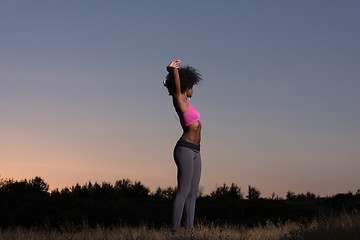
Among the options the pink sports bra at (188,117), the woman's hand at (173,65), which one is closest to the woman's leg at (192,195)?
the pink sports bra at (188,117)

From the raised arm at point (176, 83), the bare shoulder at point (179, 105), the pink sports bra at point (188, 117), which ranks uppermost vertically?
the raised arm at point (176, 83)

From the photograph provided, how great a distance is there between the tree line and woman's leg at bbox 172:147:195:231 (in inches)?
272

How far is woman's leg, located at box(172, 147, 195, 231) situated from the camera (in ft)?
25.0

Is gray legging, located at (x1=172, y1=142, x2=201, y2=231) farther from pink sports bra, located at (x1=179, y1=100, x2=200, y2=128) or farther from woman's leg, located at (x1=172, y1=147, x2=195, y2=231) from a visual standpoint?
pink sports bra, located at (x1=179, y1=100, x2=200, y2=128)

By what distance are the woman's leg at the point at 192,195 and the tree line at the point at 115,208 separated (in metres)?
6.63

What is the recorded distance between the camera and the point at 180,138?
25.6ft

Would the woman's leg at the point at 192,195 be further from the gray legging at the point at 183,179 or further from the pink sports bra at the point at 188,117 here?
the pink sports bra at the point at 188,117

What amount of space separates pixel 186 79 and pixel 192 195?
211cm

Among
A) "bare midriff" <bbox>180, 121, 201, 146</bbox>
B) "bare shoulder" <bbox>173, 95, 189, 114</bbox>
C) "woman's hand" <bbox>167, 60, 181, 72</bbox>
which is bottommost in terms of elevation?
"bare midriff" <bbox>180, 121, 201, 146</bbox>

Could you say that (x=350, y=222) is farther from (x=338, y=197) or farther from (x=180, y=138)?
(x=338, y=197)

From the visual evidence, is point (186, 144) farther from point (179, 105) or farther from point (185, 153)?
point (179, 105)

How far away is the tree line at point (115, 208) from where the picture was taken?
51.6 ft

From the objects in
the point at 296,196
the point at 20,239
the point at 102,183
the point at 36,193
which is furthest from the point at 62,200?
the point at 296,196

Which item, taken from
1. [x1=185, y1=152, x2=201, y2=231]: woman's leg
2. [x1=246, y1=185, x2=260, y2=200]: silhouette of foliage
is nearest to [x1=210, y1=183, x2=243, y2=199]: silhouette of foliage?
[x1=246, y1=185, x2=260, y2=200]: silhouette of foliage
